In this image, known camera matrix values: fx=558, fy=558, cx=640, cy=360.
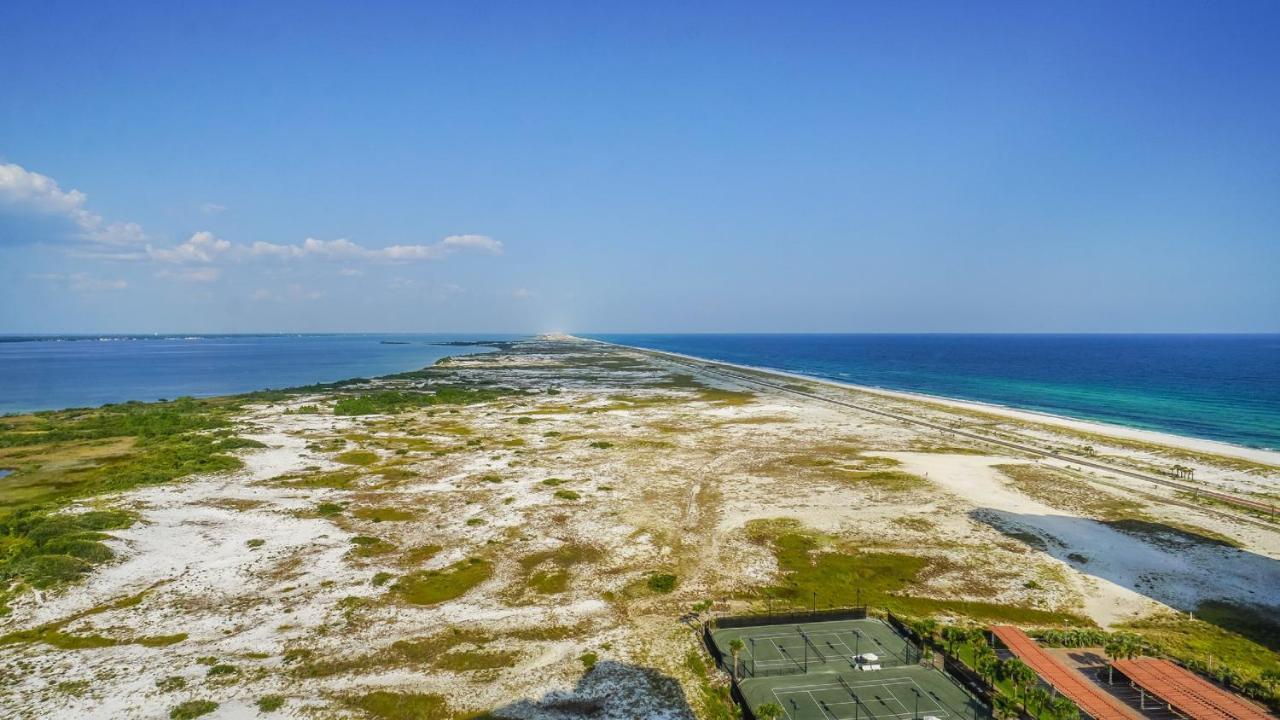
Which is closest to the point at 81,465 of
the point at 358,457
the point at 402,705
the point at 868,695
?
the point at 358,457

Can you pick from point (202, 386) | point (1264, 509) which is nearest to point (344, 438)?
point (1264, 509)

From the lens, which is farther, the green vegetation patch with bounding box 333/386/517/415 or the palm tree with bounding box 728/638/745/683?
the green vegetation patch with bounding box 333/386/517/415

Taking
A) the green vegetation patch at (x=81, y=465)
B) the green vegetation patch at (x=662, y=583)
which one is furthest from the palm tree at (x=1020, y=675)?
the green vegetation patch at (x=81, y=465)

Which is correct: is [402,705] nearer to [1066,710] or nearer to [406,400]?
[1066,710]

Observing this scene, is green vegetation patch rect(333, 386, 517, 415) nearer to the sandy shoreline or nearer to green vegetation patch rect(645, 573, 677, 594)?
green vegetation patch rect(645, 573, 677, 594)

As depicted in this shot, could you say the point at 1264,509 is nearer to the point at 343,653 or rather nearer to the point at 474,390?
the point at 343,653

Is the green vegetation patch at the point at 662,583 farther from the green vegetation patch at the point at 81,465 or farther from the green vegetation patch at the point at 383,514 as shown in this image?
the green vegetation patch at the point at 81,465

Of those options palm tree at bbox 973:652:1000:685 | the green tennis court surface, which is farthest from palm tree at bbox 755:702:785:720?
palm tree at bbox 973:652:1000:685
